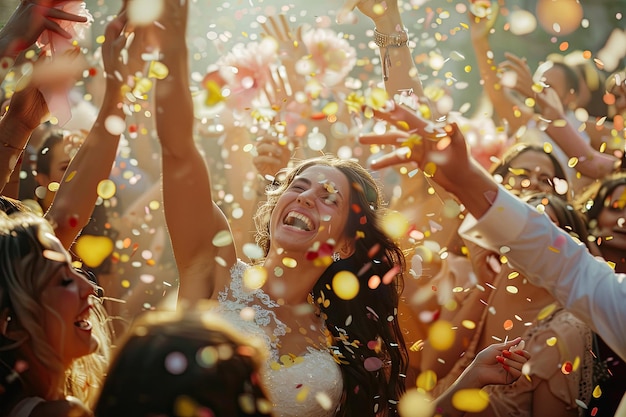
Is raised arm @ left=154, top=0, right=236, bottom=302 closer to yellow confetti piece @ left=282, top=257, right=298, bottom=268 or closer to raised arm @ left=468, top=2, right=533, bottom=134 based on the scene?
yellow confetti piece @ left=282, top=257, right=298, bottom=268

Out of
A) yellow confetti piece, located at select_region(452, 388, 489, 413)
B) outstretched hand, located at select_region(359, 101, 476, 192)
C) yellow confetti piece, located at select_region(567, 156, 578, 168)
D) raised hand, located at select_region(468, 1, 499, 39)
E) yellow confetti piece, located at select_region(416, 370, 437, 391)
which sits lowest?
yellow confetti piece, located at select_region(416, 370, 437, 391)

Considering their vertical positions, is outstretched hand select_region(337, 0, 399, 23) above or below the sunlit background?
above

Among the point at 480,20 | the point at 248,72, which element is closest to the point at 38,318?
the point at 248,72

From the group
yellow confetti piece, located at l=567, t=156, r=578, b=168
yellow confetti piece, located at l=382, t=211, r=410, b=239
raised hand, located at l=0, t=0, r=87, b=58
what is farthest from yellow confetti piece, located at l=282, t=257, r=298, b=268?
yellow confetti piece, located at l=567, t=156, r=578, b=168

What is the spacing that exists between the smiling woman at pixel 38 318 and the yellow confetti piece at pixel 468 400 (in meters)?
1.10

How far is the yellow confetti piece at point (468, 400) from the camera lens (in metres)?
2.10

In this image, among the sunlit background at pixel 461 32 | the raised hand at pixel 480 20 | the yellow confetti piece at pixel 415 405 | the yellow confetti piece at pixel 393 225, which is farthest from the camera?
the sunlit background at pixel 461 32

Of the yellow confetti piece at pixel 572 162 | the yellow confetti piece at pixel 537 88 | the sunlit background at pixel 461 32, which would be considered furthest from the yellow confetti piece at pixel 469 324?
the sunlit background at pixel 461 32

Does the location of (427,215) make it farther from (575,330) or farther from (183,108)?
(183,108)

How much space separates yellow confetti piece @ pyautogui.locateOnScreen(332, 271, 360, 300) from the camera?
→ 247 cm

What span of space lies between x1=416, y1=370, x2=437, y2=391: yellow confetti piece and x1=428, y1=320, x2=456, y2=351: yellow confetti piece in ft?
0.43

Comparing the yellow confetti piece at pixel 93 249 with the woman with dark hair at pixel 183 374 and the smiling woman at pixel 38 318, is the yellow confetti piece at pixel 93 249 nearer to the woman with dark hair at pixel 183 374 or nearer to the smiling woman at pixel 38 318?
the smiling woman at pixel 38 318

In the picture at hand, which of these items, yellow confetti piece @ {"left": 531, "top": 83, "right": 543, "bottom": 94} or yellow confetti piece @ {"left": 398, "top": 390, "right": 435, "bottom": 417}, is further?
yellow confetti piece @ {"left": 531, "top": 83, "right": 543, "bottom": 94}

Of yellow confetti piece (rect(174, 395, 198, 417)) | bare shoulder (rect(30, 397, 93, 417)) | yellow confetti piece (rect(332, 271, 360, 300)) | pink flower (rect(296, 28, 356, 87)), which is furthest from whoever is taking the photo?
pink flower (rect(296, 28, 356, 87))
